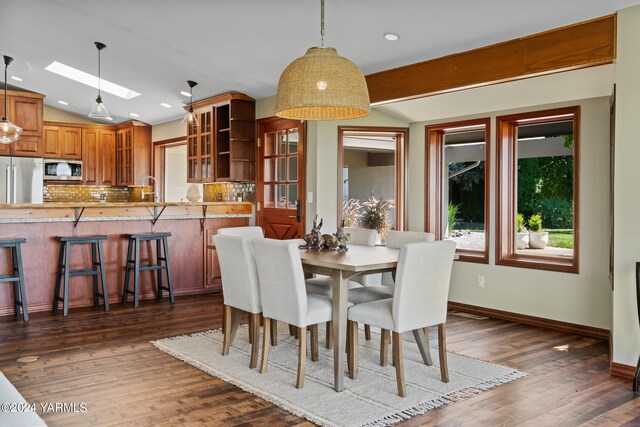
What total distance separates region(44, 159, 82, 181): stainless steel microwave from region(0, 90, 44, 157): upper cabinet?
2.42 feet

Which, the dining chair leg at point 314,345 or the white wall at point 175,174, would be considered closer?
the dining chair leg at point 314,345

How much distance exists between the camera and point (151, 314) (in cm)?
549

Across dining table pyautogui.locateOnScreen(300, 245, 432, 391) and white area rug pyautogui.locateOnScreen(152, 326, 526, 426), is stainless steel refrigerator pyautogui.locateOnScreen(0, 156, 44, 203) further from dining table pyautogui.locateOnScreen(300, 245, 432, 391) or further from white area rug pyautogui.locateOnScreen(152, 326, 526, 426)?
dining table pyautogui.locateOnScreen(300, 245, 432, 391)

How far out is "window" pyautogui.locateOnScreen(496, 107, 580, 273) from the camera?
17.0 ft

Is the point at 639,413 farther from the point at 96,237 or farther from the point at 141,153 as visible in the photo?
the point at 141,153

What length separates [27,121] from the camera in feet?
28.0

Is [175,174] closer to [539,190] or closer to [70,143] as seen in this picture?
[70,143]

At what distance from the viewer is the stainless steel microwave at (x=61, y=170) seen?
30.5 feet

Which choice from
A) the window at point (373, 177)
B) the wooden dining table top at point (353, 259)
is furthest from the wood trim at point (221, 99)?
the wooden dining table top at point (353, 259)

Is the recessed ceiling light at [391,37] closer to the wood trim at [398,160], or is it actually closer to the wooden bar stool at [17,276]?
the wood trim at [398,160]

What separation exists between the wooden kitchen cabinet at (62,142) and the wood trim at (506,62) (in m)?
6.42

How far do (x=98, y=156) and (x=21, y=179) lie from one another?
5.62 ft

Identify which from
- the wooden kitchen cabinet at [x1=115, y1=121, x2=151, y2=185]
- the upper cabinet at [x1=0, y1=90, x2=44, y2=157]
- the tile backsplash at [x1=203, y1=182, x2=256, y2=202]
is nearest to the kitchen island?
the tile backsplash at [x1=203, y1=182, x2=256, y2=202]

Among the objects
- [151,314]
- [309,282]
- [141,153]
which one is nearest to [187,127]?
[141,153]
